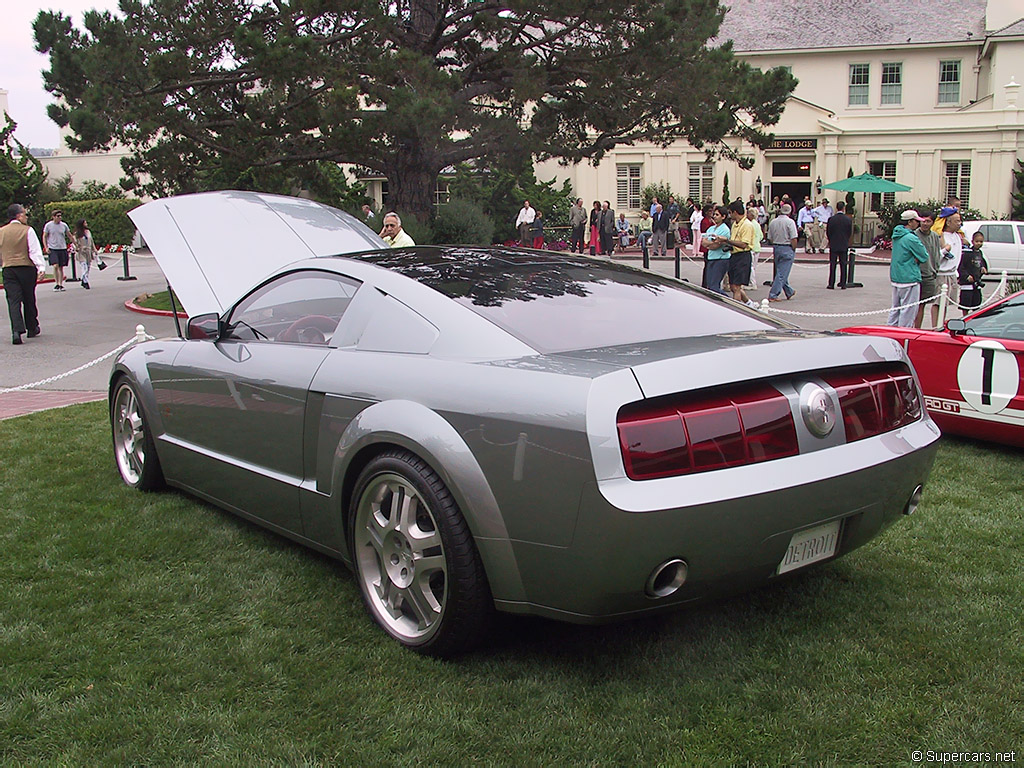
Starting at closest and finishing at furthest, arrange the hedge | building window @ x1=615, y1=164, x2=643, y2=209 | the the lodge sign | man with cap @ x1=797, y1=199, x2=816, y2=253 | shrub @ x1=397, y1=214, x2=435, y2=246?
shrub @ x1=397, y1=214, x2=435, y2=246 < man with cap @ x1=797, y1=199, x2=816, y2=253 < the the lodge sign < the hedge < building window @ x1=615, y1=164, x2=643, y2=209

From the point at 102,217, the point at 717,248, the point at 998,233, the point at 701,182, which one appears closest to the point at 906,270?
the point at 717,248

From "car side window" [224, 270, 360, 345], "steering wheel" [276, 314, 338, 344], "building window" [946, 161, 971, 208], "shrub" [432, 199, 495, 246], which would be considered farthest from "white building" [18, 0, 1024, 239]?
"steering wheel" [276, 314, 338, 344]

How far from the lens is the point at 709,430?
2.81 meters

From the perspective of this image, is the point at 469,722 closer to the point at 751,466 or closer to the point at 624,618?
the point at 624,618

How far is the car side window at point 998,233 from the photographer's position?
23.5m

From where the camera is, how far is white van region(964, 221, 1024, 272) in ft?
76.3

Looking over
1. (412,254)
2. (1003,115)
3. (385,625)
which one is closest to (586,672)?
(385,625)

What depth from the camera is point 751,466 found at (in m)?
2.85

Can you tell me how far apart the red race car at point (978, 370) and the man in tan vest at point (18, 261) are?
11458 millimetres

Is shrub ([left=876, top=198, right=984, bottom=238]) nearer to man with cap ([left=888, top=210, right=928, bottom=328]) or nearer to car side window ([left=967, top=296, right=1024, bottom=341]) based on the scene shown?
man with cap ([left=888, top=210, right=928, bottom=328])

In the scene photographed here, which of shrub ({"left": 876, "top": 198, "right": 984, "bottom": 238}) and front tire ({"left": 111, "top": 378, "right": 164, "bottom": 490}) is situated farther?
shrub ({"left": 876, "top": 198, "right": 984, "bottom": 238})

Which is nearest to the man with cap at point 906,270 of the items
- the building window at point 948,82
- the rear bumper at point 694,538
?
the rear bumper at point 694,538

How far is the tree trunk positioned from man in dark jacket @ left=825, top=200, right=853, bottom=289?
8.52 meters

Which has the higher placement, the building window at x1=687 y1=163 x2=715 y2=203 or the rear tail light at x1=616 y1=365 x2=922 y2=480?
the building window at x1=687 y1=163 x2=715 y2=203
